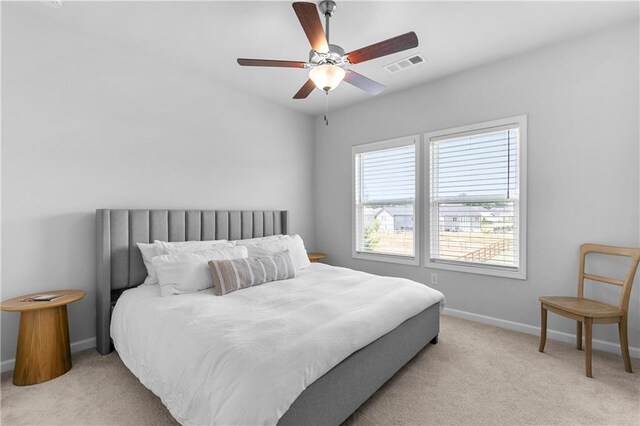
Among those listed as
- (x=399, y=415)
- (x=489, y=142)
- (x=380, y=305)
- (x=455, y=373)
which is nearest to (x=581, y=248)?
(x=489, y=142)

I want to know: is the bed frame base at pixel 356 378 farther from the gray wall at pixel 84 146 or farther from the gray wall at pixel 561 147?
the gray wall at pixel 84 146

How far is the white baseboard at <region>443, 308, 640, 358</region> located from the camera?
2.61 metres

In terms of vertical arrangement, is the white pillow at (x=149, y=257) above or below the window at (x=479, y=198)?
below

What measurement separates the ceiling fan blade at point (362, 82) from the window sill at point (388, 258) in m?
2.13

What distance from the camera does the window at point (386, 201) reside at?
3.90 m

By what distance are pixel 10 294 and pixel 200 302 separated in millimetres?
1523

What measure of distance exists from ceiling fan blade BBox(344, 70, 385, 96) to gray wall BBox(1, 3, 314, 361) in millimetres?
1874

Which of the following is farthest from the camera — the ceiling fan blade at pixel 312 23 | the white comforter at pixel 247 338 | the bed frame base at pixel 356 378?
the ceiling fan blade at pixel 312 23

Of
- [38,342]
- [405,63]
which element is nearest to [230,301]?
[38,342]

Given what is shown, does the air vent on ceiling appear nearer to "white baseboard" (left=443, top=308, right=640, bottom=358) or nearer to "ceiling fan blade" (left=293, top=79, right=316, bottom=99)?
"ceiling fan blade" (left=293, top=79, right=316, bottom=99)

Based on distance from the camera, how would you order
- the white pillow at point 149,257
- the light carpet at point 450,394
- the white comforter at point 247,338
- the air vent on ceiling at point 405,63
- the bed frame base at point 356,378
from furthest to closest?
the air vent on ceiling at point 405,63, the white pillow at point 149,257, the light carpet at point 450,394, the bed frame base at point 356,378, the white comforter at point 247,338

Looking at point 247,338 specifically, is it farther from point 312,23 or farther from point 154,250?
point 312,23

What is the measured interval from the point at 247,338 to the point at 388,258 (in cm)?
282

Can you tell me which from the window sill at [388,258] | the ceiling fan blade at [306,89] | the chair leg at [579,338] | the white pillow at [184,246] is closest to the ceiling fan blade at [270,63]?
the ceiling fan blade at [306,89]
